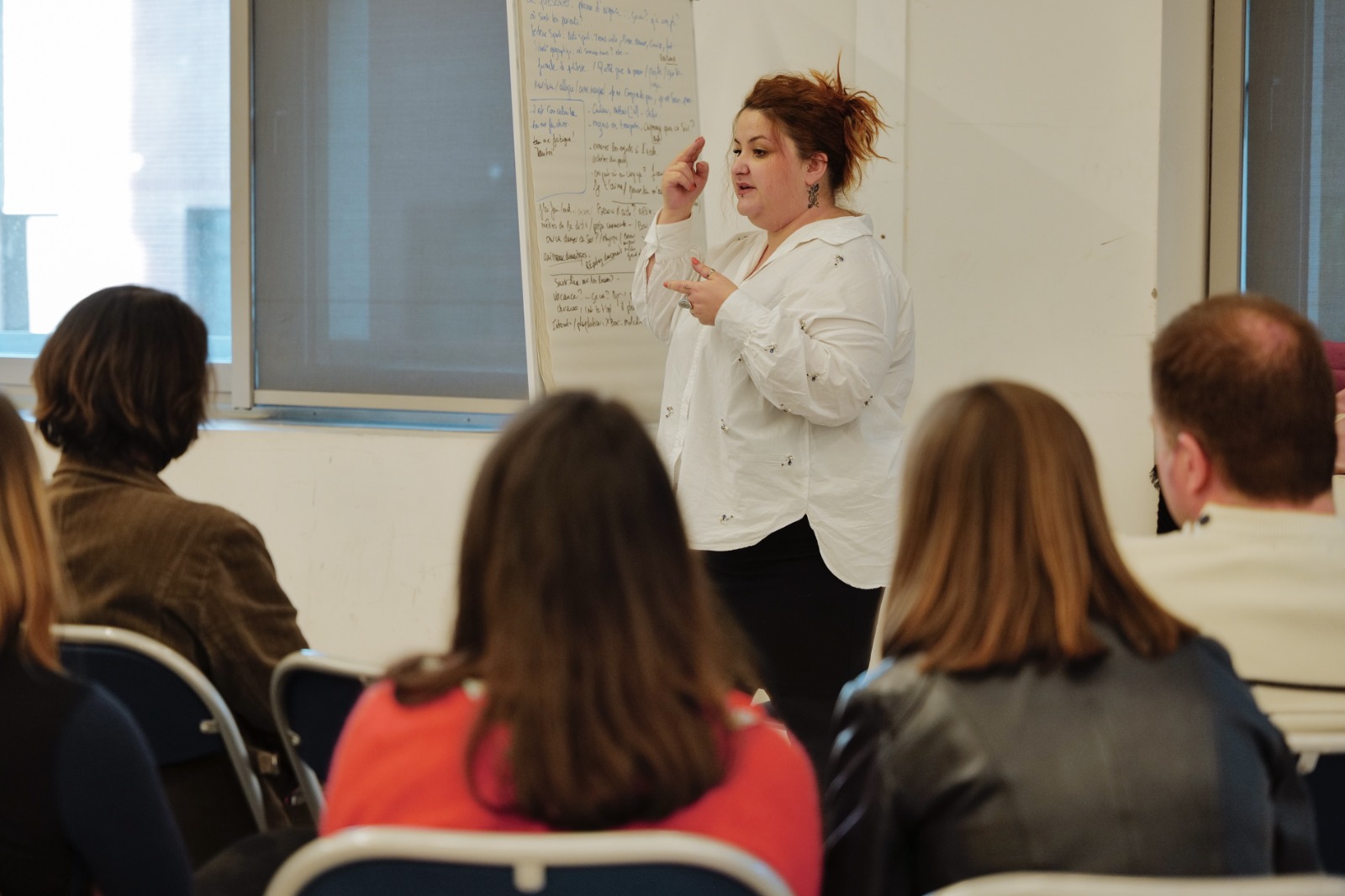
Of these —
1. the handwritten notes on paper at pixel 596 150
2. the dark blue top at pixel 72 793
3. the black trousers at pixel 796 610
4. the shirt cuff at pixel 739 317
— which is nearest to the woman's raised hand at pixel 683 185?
the shirt cuff at pixel 739 317

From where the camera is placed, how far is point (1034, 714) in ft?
3.28

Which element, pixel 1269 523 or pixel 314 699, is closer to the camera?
pixel 1269 523

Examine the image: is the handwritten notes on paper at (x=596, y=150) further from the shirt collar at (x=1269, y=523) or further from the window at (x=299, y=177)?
the shirt collar at (x=1269, y=523)

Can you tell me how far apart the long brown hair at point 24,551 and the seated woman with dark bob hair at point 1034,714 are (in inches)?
29.0

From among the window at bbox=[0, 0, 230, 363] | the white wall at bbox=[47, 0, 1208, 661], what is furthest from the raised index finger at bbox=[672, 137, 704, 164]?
the window at bbox=[0, 0, 230, 363]

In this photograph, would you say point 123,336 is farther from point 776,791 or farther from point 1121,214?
point 1121,214

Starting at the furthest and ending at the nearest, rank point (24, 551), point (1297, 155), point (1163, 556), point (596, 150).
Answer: point (1297, 155) < point (596, 150) < point (1163, 556) < point (24, 551)

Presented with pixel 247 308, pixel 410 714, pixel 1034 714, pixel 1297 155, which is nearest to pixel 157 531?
pixel 410 714

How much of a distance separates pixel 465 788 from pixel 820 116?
6.10ft

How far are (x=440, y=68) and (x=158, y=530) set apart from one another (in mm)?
2575

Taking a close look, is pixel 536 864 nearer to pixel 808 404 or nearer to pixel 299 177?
pixel 808 404

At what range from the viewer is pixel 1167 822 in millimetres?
996

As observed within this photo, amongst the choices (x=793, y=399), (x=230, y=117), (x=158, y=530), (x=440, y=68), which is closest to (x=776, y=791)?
(x=158, y=530)

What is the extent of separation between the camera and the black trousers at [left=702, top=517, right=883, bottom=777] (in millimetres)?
2469
